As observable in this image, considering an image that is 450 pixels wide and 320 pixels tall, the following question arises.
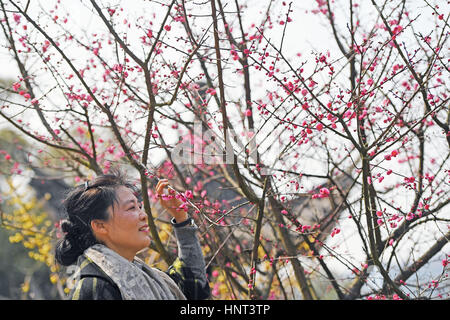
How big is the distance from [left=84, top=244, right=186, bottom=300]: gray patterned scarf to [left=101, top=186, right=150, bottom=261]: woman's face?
0.30 ft

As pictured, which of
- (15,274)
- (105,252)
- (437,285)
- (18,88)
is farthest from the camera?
(15,274)

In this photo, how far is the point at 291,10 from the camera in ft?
10.8

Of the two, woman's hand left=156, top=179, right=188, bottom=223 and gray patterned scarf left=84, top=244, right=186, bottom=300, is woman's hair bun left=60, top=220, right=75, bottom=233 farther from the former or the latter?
woman's hand left=156, top=179, right=188, bottom=223

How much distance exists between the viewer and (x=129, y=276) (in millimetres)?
1967

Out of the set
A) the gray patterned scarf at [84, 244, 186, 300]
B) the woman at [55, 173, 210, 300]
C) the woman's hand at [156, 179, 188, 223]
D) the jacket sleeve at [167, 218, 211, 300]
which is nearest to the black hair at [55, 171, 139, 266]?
the woman at [55, 173, 210, 300]

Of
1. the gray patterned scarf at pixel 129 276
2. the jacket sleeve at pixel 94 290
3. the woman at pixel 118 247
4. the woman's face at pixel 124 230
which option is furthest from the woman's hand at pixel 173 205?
the jacket sleeve at pixel 94 290

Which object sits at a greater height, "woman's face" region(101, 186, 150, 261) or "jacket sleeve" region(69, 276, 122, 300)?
"woman's face" region(101, 186, 150, 261)

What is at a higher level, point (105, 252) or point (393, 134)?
point (393, 134)

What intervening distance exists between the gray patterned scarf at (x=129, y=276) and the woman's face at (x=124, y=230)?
90 millimetres

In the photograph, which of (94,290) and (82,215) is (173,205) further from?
(94,290)

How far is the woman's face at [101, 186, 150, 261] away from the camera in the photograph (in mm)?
2191
